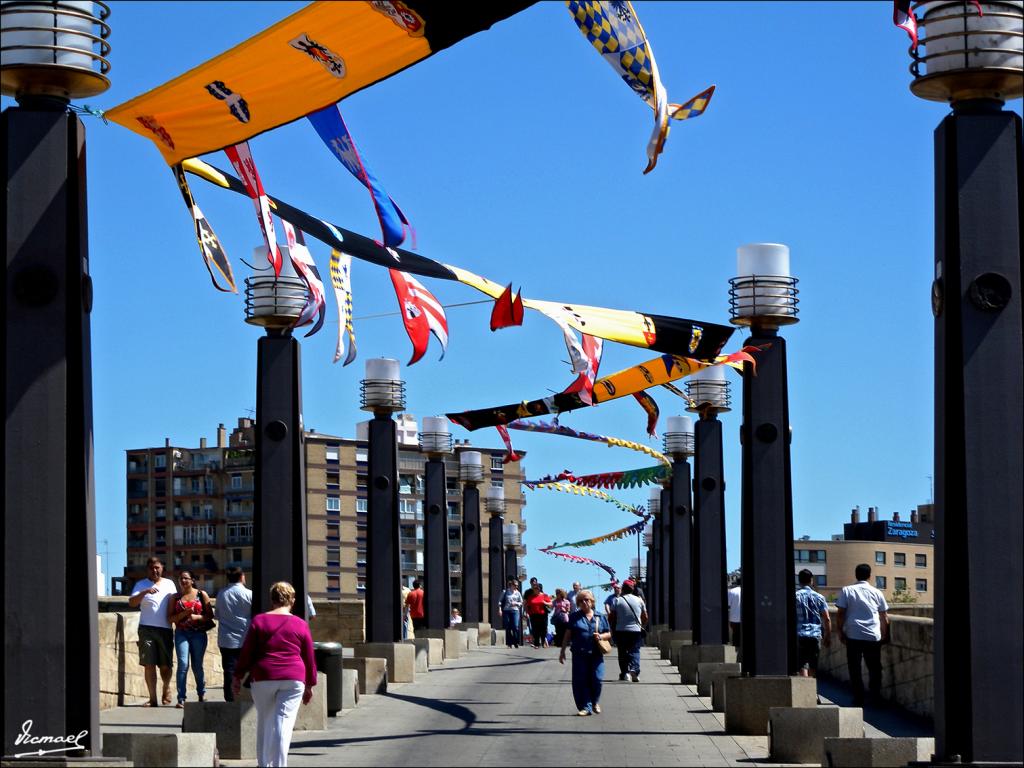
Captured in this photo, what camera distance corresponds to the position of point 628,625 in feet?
80.5

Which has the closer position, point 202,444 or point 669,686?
point 669,686

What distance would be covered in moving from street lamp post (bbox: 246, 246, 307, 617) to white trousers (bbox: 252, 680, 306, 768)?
Answer: 423cm

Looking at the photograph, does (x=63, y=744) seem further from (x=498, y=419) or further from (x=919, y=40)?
(x=498, y=419)

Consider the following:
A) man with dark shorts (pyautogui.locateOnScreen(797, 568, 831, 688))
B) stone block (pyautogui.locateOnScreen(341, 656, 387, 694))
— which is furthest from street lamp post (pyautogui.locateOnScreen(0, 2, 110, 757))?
stone block (pyautogui.locateOnScreen(341, 656, 387, 694))

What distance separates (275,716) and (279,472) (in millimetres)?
4926

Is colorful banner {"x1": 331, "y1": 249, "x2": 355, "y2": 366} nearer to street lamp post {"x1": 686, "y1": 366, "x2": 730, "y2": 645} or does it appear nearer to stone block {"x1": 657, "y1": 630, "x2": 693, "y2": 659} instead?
street lamp post {"x1": 686, "y1": 366, "x2": 730, "y2": 645}

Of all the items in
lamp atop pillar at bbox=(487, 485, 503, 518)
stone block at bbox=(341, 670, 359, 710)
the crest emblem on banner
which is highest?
the crest emblem on banner

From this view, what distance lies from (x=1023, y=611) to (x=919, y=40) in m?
3.80

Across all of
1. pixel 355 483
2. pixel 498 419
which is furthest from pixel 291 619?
pixel 355 483

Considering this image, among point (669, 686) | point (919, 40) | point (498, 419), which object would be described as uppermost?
point (919, 40)

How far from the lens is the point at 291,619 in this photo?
12117 mm

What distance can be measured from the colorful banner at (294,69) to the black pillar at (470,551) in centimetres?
3246

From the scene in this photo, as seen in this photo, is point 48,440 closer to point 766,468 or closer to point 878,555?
point 766,468

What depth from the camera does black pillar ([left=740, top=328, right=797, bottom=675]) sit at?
52.6 ft
